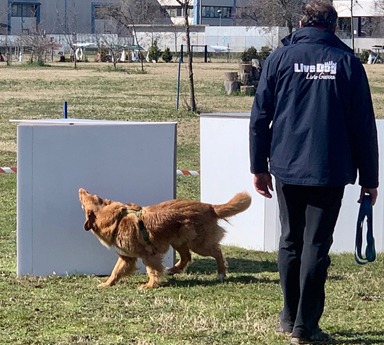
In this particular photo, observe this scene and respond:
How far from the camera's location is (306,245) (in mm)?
5176

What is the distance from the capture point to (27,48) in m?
61.2

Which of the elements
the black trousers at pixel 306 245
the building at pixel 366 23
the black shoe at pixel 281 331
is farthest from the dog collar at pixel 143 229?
the building at pixel 366 23

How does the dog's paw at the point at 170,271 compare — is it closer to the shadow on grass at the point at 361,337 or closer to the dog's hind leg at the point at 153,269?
the dog's hind leg at the point at 153,269

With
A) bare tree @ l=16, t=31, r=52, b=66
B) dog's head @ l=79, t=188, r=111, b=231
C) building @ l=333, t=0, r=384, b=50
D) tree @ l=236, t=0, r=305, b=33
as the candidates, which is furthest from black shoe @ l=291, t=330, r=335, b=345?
building @ l=333, t=0, r=384, b=50

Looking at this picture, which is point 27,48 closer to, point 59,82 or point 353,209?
point 59,82

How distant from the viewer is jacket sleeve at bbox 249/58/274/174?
508 cm

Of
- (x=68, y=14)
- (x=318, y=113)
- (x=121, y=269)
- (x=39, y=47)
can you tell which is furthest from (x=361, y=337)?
(x=68, y=14)

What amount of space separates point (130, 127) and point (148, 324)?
216cm

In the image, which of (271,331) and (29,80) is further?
(29,80)

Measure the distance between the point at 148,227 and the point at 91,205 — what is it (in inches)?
18.2

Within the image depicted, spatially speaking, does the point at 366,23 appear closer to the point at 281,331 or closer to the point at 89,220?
the point at 89,220

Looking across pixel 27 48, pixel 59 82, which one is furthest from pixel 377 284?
pixel 27 48

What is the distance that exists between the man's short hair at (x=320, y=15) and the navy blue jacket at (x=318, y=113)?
49mm

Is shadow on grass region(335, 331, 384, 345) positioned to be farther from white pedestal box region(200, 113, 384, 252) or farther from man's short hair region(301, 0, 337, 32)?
white pedestal box region(200, 113, 384, 252)
